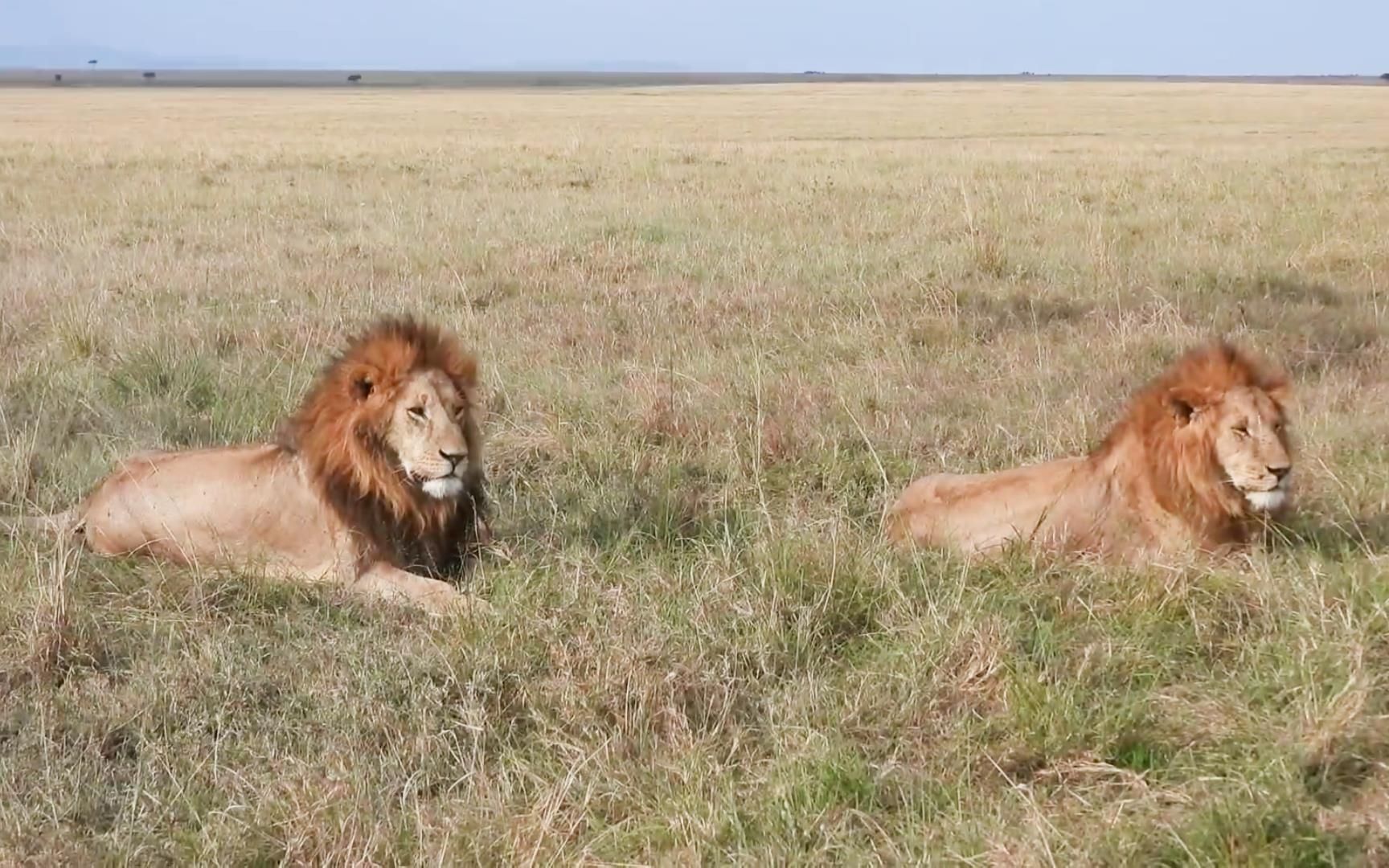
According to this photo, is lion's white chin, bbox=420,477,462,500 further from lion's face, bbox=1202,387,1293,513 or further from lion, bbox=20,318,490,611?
lion's face, bbox=1202,387,1293,513

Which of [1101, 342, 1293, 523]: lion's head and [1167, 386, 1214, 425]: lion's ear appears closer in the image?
[1101, 342, 1293, 523]: lion's head

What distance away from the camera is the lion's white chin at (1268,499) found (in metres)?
4.26

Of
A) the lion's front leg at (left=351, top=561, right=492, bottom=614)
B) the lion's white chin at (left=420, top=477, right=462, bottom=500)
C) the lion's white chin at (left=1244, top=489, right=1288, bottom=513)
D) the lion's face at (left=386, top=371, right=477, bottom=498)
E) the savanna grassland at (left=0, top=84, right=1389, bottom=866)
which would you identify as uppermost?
the lion's face at (left=386, top=371, right=477, bottom=498)

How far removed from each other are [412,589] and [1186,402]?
8.35ft

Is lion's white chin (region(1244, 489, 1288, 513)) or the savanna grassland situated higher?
lion's white chin (region(1244, 489, 1288, 513))

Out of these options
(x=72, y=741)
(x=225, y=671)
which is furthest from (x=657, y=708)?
(x=72, y=741)

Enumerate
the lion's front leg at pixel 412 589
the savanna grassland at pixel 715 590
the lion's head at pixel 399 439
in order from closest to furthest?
the savanna grassland at pixel 715 590 → the lion's front leg at pixel 412 589 → the lion's head at pixel 399 439

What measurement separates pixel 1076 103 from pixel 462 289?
54.1 m

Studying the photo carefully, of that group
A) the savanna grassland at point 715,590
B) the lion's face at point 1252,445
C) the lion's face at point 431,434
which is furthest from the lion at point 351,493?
the lion's face at point 1252,445

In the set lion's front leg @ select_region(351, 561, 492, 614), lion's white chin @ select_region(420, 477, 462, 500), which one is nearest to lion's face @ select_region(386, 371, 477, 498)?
lion's white chin @ select_region(420, 477, 462, 500)

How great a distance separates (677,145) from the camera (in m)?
26.0

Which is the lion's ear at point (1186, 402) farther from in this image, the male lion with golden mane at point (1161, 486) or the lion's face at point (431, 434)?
the lion's face at point (431, 434)

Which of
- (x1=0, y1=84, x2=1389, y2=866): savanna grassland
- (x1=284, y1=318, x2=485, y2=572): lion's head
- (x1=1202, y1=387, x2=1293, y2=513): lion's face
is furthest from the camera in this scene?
(x1=284, y1=318, x2=485, y2=572): lion's head

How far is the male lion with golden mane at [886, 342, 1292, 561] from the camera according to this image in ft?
14.2
